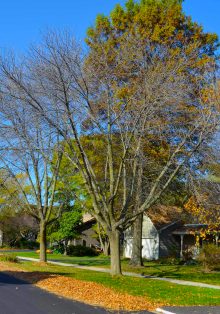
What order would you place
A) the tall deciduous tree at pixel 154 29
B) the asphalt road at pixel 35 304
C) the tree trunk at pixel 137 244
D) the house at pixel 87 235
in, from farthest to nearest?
the house at pixel 87 235
the tree trunk at pixel 137 244
the tall deciduous tree at pixel 154 29
the asphalt road at pixel 35 304

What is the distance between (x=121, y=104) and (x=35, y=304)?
11.8 metres

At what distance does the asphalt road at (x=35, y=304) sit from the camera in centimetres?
1142

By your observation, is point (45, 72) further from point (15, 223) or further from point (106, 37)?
point (15, 223)

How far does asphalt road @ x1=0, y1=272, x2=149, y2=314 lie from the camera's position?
11.4 metres

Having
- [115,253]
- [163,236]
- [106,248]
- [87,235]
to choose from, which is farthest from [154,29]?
[87,235]

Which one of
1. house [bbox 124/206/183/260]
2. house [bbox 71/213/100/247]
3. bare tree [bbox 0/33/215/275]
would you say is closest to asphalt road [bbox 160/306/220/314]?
bare tree [bbox 0/33/215/275]

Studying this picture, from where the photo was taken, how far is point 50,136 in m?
22.6

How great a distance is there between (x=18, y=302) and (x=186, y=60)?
15.0m

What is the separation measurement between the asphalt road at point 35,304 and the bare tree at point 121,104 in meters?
7.34

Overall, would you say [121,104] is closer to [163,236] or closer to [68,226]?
[163,236]

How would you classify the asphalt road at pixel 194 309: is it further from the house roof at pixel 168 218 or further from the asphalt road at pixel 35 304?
the house roof at pixel 168 218

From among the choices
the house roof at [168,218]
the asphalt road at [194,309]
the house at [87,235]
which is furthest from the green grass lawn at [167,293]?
the house at [87,235]

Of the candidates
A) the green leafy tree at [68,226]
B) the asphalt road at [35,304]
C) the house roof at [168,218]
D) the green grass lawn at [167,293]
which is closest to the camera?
the asphalt road at [35,304]

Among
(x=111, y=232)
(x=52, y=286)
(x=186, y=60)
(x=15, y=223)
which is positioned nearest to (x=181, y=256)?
(x=111, y=232)
